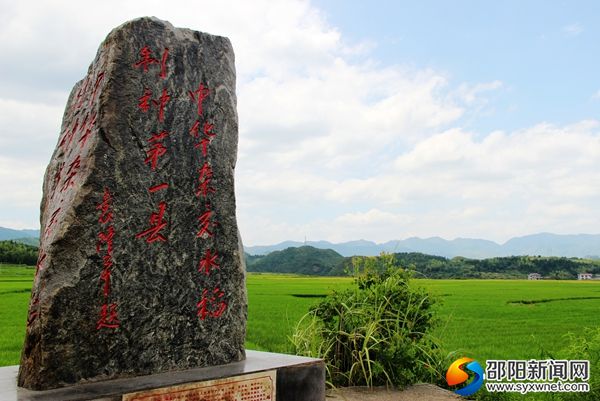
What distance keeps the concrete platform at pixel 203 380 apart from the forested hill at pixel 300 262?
123 feet

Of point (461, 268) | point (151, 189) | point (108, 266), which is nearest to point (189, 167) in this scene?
point (151, 189)

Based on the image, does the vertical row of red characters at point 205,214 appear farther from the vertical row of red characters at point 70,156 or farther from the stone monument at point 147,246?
the vertical row of red characters at point 70,156

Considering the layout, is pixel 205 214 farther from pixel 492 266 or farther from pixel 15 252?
pixel 492 266

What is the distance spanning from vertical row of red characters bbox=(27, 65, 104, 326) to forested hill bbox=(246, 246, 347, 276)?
38243 millimetres

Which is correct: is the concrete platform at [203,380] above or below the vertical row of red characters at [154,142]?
below

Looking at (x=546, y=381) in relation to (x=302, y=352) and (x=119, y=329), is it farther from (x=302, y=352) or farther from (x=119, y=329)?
(x=119, y=329)

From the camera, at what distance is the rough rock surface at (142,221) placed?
3.30m

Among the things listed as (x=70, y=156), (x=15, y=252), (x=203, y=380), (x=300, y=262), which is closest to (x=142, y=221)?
(x=70, y=156)

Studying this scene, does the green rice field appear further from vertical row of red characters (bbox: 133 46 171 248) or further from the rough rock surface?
vertical row of red characters (bbox: 133 46 171 248)

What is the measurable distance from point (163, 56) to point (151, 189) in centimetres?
98

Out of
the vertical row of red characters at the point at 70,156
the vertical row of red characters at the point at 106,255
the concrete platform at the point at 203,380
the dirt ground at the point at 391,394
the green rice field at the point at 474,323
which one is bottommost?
the dirt ground at the point at 391,394

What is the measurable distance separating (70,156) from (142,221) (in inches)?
28.3

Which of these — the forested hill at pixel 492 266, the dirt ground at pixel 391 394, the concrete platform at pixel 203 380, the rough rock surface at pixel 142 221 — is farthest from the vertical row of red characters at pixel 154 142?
the forested hill at pixel 492 266

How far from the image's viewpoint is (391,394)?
5.16 meters
